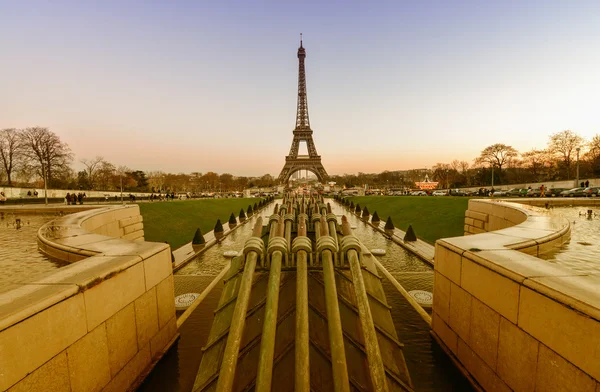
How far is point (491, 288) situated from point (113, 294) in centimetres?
526

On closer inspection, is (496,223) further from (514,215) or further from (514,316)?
(514,316)

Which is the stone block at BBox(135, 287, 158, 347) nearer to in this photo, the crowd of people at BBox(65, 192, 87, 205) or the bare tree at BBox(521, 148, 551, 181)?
the crowd of people at BBox(65, 192, 87, 205)

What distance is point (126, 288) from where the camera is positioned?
4.16 m

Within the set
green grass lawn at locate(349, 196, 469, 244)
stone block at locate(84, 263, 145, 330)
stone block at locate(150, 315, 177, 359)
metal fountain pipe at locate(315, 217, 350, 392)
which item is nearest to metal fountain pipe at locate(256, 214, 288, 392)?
metal fountain pipe at locate(315, 217, 350, 392)

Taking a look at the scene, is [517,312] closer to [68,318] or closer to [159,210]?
[68,318]

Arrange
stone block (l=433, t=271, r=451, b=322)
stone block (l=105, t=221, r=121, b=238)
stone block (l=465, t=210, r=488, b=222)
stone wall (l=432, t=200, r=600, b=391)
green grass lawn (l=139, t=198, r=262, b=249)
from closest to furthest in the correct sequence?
stone wall (l=432, t=200, r=600, b=391) → stone block (l=433, t=271, r=451, b=322) → stone block (l=105, t=221, r=121, b=238) → stone block (l=465, t=210, r=488, b=222) → green grass lawn (l=139, t=198, r=262, b=249)

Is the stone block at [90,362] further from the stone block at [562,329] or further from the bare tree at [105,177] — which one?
the bare tree at [105,177]

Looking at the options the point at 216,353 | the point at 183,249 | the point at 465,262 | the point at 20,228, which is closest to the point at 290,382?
the point at 216,353

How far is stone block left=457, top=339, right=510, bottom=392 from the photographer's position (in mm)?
3744

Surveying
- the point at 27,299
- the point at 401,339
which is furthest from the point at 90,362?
the point at 401,339

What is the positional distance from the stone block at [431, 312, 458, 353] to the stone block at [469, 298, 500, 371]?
53 cm

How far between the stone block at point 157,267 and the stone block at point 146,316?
16cm

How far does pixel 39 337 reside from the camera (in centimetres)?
279

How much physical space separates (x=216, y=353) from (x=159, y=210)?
24.5m
